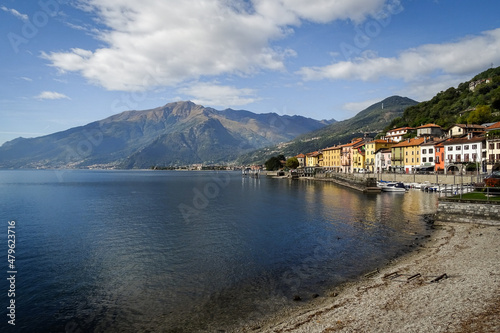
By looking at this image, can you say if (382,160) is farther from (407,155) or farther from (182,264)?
(182,264)

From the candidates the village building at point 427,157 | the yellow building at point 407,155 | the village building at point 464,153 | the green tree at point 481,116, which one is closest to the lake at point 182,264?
the village building at point 464,153

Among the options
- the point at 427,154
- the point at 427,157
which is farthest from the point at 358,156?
the point at 427,157

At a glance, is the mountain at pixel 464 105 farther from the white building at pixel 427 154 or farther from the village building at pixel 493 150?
the village building at pixel 493 150

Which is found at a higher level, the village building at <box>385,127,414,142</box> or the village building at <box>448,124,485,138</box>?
the village building at <box>385,127,414,142</box>

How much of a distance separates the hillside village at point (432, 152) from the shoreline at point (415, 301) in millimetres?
59436

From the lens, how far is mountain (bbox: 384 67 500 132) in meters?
112

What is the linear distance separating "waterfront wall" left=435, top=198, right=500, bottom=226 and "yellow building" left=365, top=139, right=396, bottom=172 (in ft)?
321

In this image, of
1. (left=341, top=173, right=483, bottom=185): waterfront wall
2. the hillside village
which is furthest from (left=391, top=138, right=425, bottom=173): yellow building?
(left=341, top=173, right=483, bottom=185): waterfront wall

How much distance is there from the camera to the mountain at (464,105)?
112 meters

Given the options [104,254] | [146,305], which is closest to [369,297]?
[146,305]

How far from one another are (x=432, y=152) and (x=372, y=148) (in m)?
35.7

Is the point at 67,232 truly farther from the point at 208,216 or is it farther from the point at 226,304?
the point at 226,304

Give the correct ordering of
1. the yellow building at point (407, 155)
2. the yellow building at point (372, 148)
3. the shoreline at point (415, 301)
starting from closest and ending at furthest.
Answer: the shoreline at point (415, 301), the yellow building at point (407, 155), the yellow building at point (372, 148)

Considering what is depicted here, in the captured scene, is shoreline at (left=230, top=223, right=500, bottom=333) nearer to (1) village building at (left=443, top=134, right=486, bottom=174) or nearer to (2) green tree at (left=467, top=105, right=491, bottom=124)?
(1) village building at (left=443, top=134, right=486, bottom=174)
